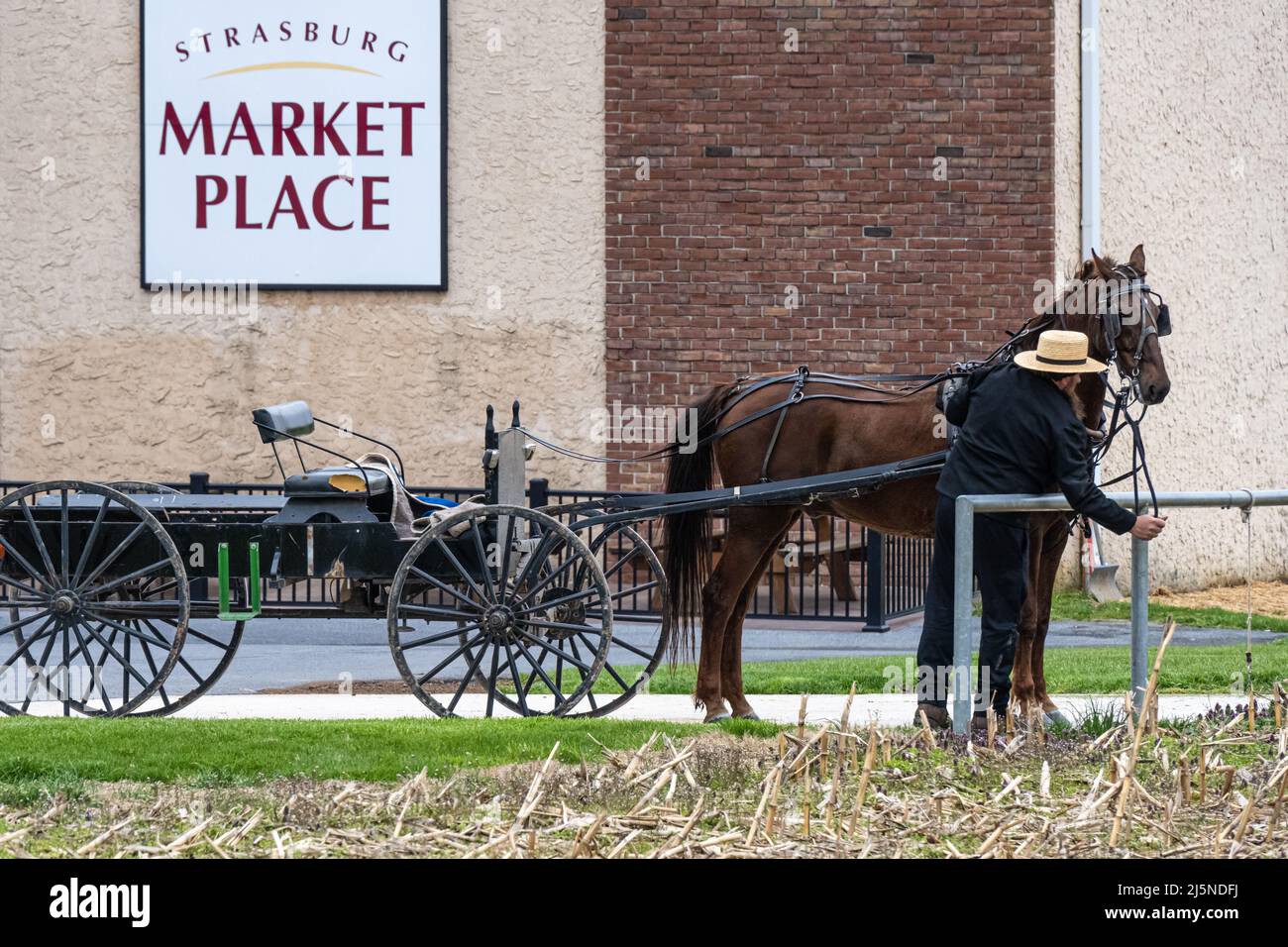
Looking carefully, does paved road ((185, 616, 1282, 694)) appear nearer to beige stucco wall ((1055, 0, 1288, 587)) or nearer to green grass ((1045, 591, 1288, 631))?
green grass ((1045, 591, 1288, 631))

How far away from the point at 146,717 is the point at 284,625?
7109 mm

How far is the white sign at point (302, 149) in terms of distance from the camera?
1795 centimetres

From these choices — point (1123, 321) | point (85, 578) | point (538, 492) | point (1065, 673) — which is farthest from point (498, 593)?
point (538, 492)

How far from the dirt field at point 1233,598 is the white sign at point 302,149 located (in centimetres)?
889

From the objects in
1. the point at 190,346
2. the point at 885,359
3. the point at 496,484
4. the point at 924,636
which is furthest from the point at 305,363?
the point at 924,636

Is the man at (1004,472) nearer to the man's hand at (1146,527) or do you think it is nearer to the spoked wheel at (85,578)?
the man's hand at (1146,527)

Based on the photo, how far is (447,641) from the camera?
14656mm

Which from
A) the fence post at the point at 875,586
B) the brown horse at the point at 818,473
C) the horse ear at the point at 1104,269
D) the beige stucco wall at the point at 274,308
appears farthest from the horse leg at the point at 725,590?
the beige stucco wall at the point at 274,308

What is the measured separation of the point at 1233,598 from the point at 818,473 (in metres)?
11.5

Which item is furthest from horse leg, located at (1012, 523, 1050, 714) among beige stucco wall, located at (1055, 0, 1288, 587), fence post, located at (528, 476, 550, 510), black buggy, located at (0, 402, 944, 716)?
beige stucco wall, located at (1055, 0, 1288, 587)

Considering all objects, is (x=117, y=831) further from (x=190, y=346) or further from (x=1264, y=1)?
(x=1264, y=1)

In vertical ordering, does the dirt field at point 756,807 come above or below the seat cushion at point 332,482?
below

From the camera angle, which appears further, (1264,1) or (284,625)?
(1264,1)

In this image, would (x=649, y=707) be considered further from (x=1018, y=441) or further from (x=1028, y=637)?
(x=1018, y=441)
